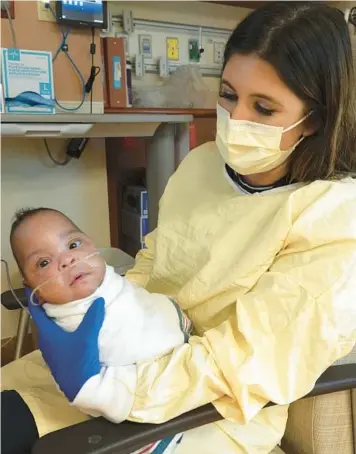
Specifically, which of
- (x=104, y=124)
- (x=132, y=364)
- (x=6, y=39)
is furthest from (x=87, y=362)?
(x=6, y=39)

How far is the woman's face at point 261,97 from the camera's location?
978 millimetres

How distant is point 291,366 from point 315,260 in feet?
0.62

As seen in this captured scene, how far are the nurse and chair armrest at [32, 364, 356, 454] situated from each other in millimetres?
25

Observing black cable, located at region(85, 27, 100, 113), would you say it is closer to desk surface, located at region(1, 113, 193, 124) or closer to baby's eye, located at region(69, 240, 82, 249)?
desk surface, located at region(1, 113, 193, 124)

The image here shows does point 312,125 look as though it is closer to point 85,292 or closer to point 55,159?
point 85,292

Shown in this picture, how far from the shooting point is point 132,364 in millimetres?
873

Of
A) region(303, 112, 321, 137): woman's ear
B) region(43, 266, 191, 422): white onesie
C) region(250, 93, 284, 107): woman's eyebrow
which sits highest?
region(250, 93, 284, 107): woman's eyebrow

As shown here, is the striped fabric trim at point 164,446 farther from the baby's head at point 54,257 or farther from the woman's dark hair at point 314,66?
the woman's dark hair at point 314,66

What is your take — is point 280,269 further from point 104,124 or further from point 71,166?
point 71,166

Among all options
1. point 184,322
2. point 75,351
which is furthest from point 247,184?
point 75,351

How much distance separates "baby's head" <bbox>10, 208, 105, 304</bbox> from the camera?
90cm

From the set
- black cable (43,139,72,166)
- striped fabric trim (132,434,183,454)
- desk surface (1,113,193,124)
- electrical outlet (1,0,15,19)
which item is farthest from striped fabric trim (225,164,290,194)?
black cable (43,139,72,166)

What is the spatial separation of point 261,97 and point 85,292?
0.52 meters

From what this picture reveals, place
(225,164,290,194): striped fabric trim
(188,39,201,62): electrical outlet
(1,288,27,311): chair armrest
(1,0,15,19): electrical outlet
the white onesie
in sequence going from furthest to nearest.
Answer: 1. (188,39,201,62): electrical outlet
2. (1,0,15,19): electrical outlet
3. (1,288,27,311): chair armrest
4. (225,164,290,194): striped fabric trim
5. the white onesie
